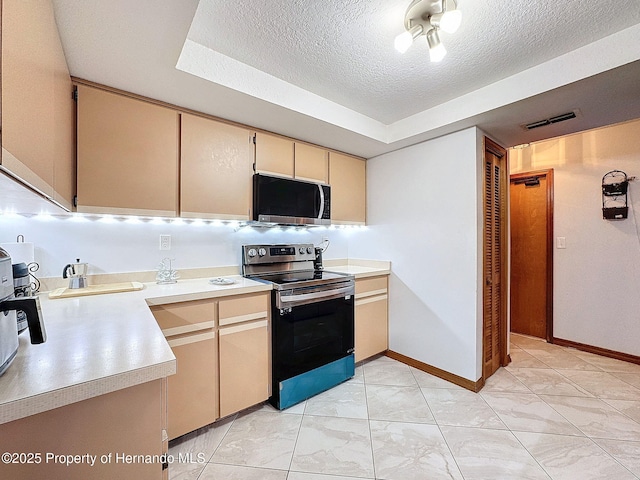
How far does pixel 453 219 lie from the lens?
2373 mm

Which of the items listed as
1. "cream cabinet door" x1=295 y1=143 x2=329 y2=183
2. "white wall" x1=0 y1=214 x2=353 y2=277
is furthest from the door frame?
"white wall" x1=0 y1=214 x2=353 y2=277

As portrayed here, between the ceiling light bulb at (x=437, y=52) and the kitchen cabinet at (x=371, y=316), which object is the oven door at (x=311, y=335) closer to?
the kitchen cabinet at (x=371, y=316)

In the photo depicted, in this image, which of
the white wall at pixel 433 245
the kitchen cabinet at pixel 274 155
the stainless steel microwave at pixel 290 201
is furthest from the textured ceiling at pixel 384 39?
the stainless steel microwave at pixel 290 201

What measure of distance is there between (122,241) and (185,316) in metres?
0.79

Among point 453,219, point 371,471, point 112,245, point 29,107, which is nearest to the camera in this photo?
point 29,107

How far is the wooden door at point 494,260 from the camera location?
2.41 meters

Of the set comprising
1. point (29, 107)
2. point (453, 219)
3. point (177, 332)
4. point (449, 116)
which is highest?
point (449, 116)

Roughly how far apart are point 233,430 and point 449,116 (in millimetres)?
2682

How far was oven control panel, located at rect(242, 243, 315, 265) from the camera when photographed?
239cm

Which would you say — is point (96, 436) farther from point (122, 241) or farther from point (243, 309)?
point (122, 241)

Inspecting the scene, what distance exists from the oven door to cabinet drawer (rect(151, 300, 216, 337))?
0.46m

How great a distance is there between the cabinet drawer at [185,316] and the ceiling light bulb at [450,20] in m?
1.86

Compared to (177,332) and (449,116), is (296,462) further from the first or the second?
(449,116)

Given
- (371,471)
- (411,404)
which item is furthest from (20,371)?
(411,404)
